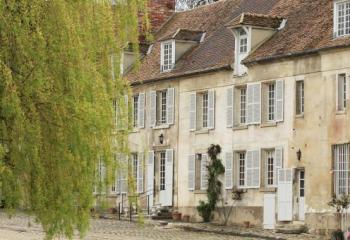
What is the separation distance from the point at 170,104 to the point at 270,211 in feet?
30.9

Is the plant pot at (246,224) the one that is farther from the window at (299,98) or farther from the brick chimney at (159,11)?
the brick chimney at (159,11)

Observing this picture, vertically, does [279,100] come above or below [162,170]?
above

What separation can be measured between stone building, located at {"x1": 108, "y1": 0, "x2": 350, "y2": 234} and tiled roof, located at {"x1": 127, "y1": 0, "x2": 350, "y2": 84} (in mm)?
64

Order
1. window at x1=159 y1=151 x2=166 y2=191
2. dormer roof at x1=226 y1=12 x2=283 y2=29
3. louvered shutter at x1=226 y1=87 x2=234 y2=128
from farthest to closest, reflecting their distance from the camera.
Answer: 1. window at x1=159 y1=151 x2=166 y2=191
2. louvered shutter at x1=226 y1=87 x2=234 y2=128
3. dormer roof at x1=226 y1=12 x2=283 y2=29

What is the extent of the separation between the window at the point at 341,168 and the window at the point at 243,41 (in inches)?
279

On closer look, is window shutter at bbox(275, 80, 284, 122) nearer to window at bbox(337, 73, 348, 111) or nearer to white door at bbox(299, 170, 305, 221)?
white door at bbox(299, 170, 305, 221)

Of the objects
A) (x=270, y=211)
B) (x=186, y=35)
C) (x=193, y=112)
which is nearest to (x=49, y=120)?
(x=270, y=211)

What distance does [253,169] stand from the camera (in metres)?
44.5

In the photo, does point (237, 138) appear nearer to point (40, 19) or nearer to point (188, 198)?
point (188, 198)

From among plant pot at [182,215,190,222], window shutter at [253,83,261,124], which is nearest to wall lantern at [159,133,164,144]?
plant pot at [182,215,190,222]

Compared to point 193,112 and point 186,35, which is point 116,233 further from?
point 186,35

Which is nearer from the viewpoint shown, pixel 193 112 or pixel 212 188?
pixel 212 188

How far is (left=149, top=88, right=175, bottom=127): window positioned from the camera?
2005 inches

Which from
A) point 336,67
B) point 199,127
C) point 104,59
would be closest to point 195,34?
point 199,127
